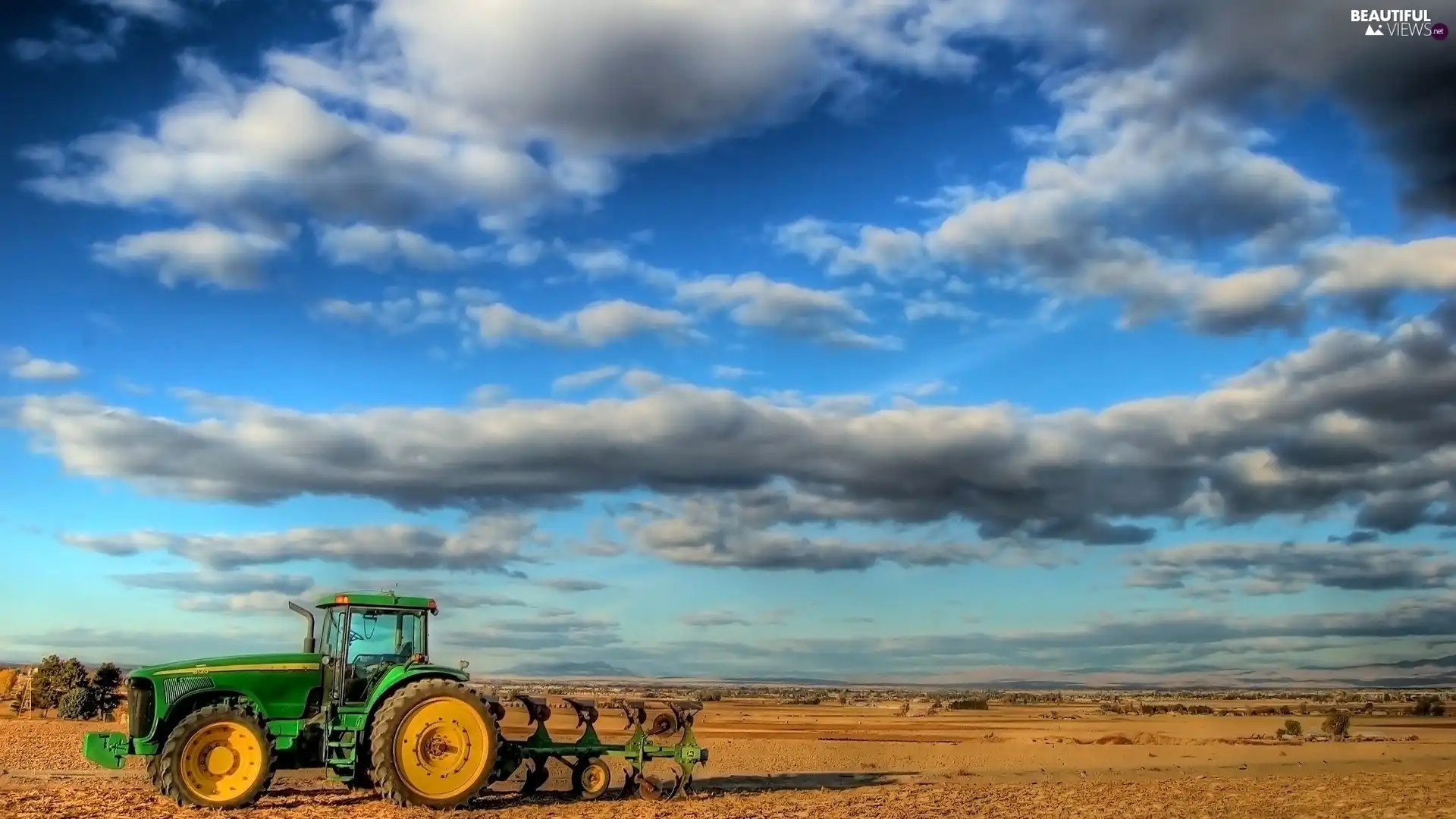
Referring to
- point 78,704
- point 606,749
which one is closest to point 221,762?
point 606,749

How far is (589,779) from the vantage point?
1808 cm

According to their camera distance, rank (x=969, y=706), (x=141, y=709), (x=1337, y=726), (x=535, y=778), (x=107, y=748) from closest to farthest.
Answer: (x=107, y=748), (x=141, y=709), (x=535, y=778), (x=1337, y=726), (x=969, y=706)

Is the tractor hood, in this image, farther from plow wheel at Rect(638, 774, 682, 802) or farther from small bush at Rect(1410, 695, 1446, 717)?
small bush at Rect(1410, 695, 1446, 717)

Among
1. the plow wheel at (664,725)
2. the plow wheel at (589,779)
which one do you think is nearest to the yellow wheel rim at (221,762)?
the plow wheel at (589,779)

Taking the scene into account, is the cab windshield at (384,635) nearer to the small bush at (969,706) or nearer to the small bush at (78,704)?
the small bush at (78,704)

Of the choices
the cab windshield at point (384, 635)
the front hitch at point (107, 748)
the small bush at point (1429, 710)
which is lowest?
the small bush at point (1429, 710)

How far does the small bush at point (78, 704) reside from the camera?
37.6 metres

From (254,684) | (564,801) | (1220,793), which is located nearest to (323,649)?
(254,684)

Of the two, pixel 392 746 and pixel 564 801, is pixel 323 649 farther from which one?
pixel 564 801

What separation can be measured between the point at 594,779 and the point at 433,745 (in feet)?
10.6

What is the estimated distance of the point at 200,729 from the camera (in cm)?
1543

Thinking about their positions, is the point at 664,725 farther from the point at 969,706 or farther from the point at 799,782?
the point at 969,706

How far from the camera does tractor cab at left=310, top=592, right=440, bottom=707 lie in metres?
16.5

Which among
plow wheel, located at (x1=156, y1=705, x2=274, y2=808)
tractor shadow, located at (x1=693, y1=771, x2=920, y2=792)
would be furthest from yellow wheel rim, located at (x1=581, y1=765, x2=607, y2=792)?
plow wheel, located at (x1=156, y1=705, x2=274, y2=808)
